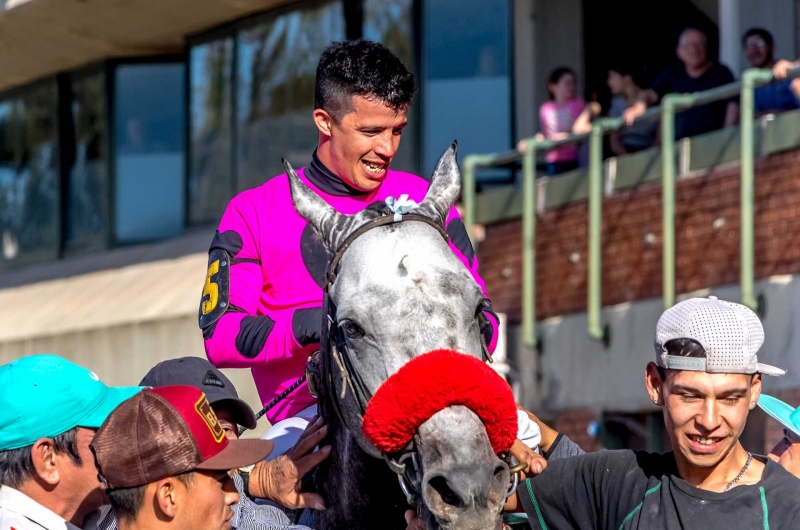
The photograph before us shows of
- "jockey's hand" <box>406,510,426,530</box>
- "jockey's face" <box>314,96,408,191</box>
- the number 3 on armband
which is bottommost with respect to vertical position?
"jockey's hand" <box>406,510,426,530</box>

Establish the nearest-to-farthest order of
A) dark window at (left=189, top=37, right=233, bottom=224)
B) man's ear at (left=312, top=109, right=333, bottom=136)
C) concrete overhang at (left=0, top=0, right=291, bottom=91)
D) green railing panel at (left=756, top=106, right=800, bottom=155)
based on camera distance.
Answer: man's ear at (left=312, top=109, right=333, bottom=136) → green railing panel at (left=756, top=106, right=800, bottom=155) → concrete overhang at (left=0, top=0, right=291, bottom=91) → dark window at (left=189, top=37, right=233, bottom=224)

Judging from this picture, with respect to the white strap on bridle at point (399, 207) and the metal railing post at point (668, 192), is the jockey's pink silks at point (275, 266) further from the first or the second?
the metal railing post at point (668, 192)

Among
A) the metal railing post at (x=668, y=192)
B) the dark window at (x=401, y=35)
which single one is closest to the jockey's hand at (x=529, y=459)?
the metal railing post at (x=668, y=192)

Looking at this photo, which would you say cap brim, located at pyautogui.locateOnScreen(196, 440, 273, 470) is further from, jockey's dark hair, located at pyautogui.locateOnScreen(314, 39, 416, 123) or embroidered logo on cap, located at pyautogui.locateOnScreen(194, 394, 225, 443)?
jockey's dark hair, located at pyautogui.locateOnScreen(314, 39, 416, 123)

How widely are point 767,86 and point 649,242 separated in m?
1.83

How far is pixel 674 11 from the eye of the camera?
619 inches

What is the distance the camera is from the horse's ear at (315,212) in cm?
440

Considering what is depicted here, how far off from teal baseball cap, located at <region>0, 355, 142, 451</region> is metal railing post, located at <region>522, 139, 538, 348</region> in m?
8.41

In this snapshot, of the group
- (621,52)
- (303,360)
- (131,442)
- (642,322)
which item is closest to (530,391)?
(642,322)

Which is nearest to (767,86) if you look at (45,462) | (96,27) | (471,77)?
(471,77)

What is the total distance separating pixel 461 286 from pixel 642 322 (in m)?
8.27

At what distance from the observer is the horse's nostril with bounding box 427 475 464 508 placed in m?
3.77

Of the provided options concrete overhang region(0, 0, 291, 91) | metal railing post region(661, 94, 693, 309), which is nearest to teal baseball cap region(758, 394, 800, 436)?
metal railing post region(661, 94, 693, 309)

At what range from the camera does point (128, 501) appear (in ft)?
12.8
